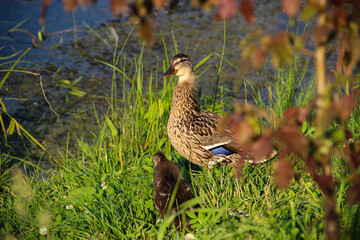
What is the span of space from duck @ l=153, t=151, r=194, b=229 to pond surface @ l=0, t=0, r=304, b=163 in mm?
1910

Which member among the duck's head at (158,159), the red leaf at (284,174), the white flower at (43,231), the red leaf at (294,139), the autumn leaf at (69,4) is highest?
the autumn leaf at (69,4)

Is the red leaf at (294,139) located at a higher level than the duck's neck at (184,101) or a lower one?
higher

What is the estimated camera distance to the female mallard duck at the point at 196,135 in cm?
428

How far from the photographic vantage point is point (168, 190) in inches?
140

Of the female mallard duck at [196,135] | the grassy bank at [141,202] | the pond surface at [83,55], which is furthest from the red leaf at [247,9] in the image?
the pond surface at [83,55]

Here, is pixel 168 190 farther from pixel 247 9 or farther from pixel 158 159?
pixel 247 9

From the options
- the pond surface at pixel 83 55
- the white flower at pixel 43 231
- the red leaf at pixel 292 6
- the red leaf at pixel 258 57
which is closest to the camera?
the red leaf at pixel 292 6

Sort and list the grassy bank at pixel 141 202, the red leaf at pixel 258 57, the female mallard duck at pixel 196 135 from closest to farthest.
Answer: the red leaf at pixel 258 57, the grassy bank at pixel 141 202, the female mallard duck at pixel 196 135

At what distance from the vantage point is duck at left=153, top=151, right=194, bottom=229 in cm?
347

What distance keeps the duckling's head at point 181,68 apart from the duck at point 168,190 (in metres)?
1.20

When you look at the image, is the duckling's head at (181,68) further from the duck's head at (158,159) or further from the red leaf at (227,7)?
the red leaf at (227,7)

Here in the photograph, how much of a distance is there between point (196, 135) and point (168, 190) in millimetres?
925

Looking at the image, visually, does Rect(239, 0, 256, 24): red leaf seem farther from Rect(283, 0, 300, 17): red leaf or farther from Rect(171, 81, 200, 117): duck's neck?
Rect(171, 81, 200, 117): duck's neck

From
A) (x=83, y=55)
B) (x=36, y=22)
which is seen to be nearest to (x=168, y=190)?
(x=83, y=55)
